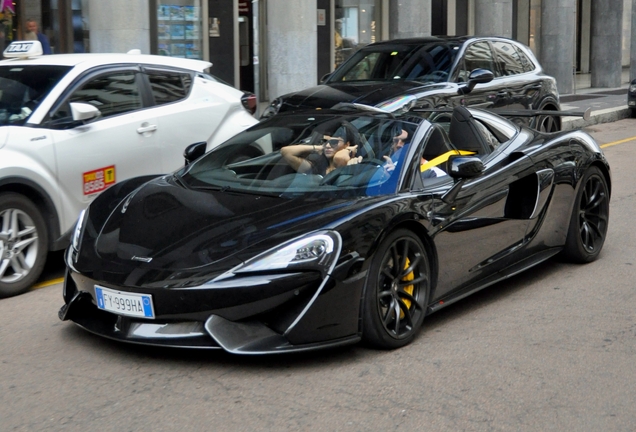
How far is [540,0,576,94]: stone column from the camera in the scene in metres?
26.0

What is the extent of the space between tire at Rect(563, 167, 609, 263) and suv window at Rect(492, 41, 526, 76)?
5.32 metres

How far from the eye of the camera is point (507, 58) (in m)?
13.0

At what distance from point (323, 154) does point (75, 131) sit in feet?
7.49

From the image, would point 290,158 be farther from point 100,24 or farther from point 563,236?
point 100,24

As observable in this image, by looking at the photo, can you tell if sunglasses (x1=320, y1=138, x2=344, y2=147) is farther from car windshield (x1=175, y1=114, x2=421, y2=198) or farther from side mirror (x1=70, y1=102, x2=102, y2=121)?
side mirror (x1=70, y1=102, x2=102, y2=121)

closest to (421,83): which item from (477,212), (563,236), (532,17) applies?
(563,236)

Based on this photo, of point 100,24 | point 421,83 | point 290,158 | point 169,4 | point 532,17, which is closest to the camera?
point 290,158

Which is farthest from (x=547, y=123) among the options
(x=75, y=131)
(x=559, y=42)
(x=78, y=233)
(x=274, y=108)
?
(x=559, y=42)

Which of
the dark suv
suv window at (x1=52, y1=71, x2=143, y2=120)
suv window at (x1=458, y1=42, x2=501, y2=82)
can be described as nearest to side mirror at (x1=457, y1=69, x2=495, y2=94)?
the dark suv

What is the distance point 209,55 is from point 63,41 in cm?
338

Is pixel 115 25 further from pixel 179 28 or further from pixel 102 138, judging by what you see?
pixel 102 138

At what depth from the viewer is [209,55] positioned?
1998 cm

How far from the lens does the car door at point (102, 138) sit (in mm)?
7258

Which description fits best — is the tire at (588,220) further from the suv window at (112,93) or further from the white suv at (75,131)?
the suv window at (112,93)
